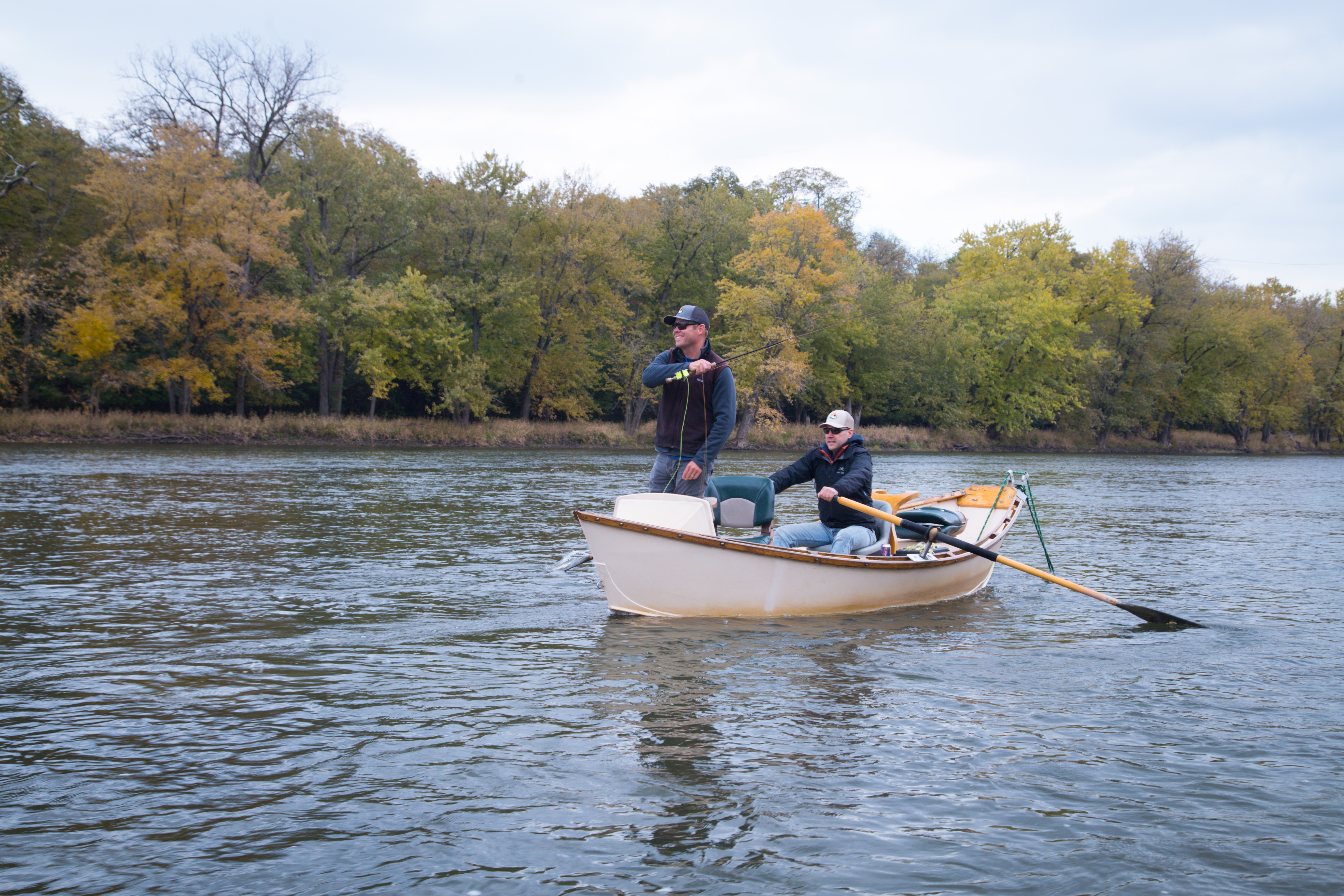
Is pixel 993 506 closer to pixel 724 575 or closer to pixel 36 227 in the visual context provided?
pixel 724 575

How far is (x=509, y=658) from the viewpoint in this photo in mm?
6199

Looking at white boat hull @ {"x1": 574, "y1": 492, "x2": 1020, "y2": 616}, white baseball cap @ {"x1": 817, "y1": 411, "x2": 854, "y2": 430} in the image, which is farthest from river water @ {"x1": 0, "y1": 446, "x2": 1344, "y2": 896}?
white baseball cap @ {"x1": 817, "y1": 411, "x2": 854, "y2": 430}

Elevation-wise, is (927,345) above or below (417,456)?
above

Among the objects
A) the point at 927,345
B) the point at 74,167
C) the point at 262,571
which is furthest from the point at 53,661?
the point at 927,345

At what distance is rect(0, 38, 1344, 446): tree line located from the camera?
33281 mm

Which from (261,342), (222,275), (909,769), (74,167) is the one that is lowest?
(909,769)

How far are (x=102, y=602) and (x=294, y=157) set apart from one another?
1426 inches

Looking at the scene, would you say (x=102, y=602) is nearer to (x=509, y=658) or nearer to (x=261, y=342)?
(x=509, y=658)

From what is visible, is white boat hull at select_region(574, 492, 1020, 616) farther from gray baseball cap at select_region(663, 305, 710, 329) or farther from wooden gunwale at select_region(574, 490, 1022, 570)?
gray baseball cap at select_region(663, 305, 710, 329)

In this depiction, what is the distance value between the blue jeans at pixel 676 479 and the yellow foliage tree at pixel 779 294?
1445 inches

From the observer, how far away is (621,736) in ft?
15.5

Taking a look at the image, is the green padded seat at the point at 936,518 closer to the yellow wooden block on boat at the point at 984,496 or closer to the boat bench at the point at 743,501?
the yellow wooden block on boat at the point at 984,496

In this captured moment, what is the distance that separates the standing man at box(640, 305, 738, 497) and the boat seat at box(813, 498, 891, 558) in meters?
1.23

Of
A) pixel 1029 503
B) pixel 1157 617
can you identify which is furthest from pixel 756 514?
pixel 1029 503
